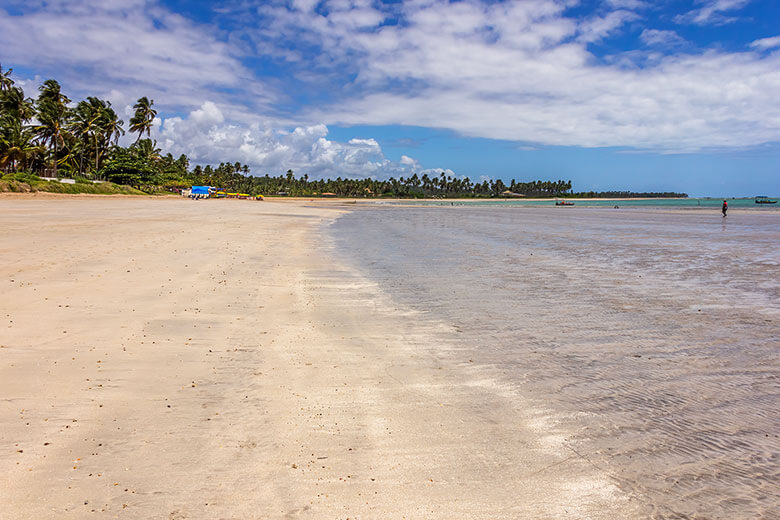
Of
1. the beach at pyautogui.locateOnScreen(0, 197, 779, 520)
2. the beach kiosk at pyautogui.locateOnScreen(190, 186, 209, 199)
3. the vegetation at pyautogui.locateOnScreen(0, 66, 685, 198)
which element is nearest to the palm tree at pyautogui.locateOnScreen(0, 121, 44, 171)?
the vegetation at pyautogui.locateOnScreen(0, 66, 685, 198)

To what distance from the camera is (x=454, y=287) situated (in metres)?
10.9

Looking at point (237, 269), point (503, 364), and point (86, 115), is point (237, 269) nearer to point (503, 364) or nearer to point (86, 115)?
point (503, 364)

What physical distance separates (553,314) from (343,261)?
7701 millimetres

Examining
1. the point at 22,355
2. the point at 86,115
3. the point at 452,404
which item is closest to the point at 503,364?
the point at 452,404

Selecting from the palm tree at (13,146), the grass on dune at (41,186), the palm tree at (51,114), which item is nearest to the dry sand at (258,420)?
the grass on dune at (41,186)

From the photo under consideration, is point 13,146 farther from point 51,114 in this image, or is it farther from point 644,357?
point 644,357

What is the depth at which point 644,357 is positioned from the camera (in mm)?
6262

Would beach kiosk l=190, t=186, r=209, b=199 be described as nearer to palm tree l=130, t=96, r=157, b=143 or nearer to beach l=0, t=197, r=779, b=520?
palm tree l=130, t=96, r=157, b=143

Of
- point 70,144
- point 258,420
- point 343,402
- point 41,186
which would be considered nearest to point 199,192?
point 70,144

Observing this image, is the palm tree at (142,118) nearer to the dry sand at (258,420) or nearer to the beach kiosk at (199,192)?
the beach kiosk at (199,192)

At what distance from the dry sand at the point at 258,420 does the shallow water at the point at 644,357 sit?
0.40 metres

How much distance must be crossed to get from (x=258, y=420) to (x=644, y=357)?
195 inches

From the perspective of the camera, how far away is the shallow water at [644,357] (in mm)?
3596

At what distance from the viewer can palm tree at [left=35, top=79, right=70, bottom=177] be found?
69.6 meters
